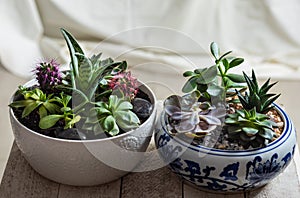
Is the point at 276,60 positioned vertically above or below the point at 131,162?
below

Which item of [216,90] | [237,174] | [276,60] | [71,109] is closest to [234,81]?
[216,90]

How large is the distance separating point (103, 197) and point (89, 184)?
32mm

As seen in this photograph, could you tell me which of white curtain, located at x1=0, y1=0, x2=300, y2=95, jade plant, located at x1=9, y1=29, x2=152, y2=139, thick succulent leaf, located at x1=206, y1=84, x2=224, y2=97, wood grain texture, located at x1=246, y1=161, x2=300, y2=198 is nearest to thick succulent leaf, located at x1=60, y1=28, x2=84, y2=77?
jade plant, located at x1=9, y1=29, x2=152, y2=139

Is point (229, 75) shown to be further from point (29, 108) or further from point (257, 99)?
point (29, 108)

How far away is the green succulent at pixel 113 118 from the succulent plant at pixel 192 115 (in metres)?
0.06

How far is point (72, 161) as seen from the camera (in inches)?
32.7

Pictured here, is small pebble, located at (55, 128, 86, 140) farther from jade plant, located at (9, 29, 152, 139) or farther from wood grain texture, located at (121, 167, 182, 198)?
wood grain texture, located at (121, 167, 182, 198)

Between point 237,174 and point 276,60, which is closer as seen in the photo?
point 237,174

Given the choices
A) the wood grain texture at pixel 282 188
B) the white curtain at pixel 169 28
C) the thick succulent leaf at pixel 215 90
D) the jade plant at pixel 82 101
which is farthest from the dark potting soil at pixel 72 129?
the white curtain at pixel 169 28

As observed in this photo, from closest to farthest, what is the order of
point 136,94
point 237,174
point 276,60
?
point 237,174
point 136,94
point 276,60

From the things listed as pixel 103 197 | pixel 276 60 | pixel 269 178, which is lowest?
pixel 276 60

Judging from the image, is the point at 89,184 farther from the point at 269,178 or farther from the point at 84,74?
the point at 269,178

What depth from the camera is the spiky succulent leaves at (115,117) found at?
0.82 metres

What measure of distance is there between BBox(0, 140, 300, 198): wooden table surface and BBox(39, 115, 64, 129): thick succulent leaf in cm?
12
